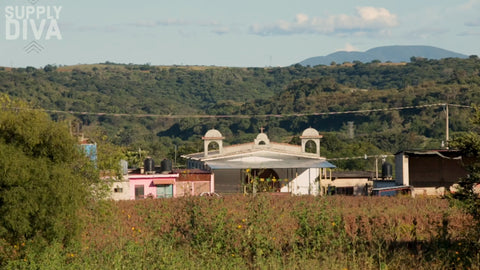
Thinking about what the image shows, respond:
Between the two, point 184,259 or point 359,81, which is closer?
point 184,259

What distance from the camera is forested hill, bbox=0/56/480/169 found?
93125 millimetres

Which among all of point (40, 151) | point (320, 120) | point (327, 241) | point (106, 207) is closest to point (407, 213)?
point (327, 241)

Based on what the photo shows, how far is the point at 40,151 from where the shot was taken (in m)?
16.9

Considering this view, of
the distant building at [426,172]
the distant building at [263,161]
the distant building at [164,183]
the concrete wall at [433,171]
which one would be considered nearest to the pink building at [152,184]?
the distant building at [164,183]

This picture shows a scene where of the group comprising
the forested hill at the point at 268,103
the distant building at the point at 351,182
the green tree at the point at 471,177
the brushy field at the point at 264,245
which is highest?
the forested hill at the point at 268,103

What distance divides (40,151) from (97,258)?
377 cm

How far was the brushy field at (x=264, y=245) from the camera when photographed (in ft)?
41.8

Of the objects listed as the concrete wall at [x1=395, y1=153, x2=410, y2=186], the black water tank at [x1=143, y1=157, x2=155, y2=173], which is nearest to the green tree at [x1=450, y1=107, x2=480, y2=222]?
the concrete wall at [x1=395, y1=153, x2=410, y2=186]

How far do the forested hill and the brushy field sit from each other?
4533cm

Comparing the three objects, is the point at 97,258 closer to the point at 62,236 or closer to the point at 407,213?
the point at 62,236

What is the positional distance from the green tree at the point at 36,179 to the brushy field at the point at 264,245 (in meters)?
0.40

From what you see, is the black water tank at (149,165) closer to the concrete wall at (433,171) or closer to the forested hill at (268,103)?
the concrete wall at (433,171)

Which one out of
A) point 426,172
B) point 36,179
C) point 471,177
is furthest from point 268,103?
point 471,177

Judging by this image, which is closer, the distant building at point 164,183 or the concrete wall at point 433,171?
the concrete wall at point 433,171
